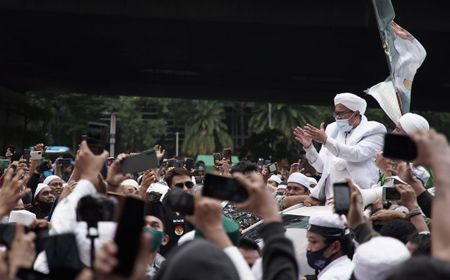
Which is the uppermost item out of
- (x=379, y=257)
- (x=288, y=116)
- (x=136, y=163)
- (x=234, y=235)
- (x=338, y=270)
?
(x=288, y=116)

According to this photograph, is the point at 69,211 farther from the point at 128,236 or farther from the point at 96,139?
the point at 128,236

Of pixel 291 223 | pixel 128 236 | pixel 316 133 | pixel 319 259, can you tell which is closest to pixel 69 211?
pixel 128 236

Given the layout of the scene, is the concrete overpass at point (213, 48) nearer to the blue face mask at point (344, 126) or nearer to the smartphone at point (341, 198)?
the blue face mask at point (344, 126)

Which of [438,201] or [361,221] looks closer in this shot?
[438,201]

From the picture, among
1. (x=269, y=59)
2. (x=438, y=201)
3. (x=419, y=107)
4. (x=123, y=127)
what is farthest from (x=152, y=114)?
(x=438, y=201)

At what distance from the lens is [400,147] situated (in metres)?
4.62

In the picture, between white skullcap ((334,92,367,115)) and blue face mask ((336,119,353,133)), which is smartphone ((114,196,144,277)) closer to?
white skullcap ((334,92,367,115))

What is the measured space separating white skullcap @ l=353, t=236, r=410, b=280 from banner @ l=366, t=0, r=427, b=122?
6686mm

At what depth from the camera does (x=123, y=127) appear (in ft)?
305

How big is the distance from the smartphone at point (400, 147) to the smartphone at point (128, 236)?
128 centimetres

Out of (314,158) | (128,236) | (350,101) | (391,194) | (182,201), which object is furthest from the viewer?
(314,158)

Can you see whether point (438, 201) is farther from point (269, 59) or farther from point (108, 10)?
point (269, 59)

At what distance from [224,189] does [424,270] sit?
4.73 feet

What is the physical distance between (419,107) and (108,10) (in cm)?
2504
